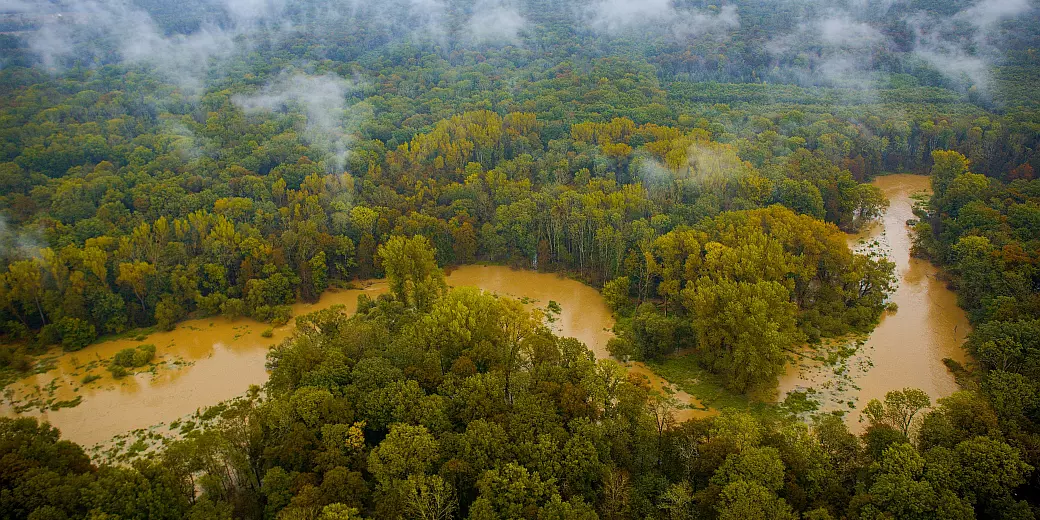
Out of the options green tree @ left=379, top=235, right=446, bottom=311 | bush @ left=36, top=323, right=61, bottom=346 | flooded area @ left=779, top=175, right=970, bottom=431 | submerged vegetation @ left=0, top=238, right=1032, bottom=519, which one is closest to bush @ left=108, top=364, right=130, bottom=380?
bush @ left=36, top=323, right=61, bottom=346

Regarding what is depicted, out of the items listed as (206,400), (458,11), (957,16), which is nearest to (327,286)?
(206,400)

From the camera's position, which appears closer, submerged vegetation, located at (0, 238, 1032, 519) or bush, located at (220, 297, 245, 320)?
submerged vegetation, located at (0, 238, 1032, 519)

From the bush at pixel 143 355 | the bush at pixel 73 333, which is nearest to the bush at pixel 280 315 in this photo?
the bush at pixel 143 355

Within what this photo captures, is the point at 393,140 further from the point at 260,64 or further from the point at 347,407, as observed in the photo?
the point at 347,407

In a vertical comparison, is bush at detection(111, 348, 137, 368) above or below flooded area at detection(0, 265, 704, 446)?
above

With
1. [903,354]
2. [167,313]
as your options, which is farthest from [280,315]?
[903,354]

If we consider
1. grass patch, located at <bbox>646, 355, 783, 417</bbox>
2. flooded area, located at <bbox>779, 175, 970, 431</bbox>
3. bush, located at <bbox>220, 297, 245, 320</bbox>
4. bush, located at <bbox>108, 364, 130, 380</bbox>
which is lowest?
flooded area, located at <bbox>779, 175, 970, 431</bbox>

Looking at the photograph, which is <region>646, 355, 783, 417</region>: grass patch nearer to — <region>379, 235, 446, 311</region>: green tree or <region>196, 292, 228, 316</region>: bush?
<region>379, 235, 446, 311</region>: green tree
